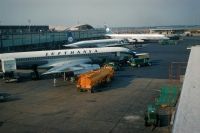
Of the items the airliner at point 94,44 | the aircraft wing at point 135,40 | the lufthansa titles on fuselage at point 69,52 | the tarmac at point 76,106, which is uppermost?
the aircraft wing at point 135,40

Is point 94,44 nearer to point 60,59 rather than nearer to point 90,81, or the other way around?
point 60,59

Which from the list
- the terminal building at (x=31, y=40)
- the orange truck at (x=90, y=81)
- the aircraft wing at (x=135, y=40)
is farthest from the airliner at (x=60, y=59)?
the aircraft wing at (x=135, y=40)

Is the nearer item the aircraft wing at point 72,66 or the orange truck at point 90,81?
the orange truck at point 90,81

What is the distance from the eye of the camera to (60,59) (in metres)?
54.3

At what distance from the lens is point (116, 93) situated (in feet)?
128

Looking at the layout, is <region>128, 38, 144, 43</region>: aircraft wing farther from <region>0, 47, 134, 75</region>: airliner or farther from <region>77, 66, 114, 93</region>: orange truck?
<region>77, 66, 114, 93</region>: orange truck

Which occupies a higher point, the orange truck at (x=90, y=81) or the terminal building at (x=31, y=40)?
the terminal building at (x=31, y=40)

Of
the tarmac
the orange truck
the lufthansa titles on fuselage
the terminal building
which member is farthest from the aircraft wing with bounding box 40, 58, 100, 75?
the terminal building

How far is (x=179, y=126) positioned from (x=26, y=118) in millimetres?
20457

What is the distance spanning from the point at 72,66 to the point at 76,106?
17444 mm

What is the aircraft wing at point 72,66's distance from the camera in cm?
4825

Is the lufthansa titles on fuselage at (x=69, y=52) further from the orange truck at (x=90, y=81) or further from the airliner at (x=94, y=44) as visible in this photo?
the airliner at (x=94, y=44)

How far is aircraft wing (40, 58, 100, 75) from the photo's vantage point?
48.2 metres

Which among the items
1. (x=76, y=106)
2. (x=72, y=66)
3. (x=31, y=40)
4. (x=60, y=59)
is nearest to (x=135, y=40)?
(x=31, y=40)
